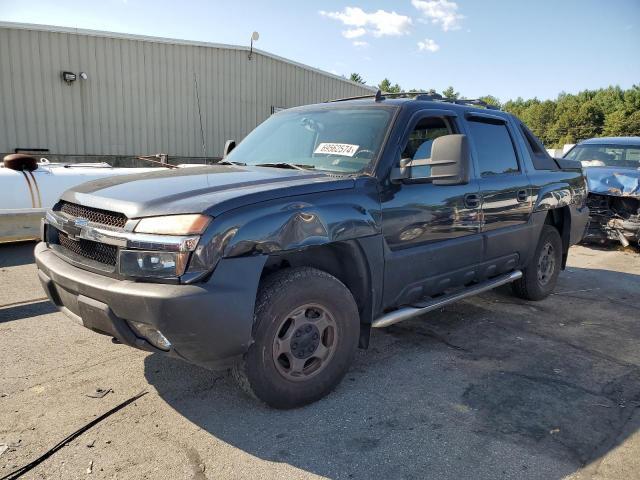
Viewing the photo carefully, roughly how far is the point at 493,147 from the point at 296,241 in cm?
250

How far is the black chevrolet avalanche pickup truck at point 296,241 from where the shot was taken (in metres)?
2.41

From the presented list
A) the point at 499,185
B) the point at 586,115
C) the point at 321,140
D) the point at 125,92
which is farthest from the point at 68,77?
the point at 586,115

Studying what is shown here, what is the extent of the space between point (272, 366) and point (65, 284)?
1.25 metres

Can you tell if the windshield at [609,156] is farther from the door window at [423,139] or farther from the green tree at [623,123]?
the green tree at [623,123]

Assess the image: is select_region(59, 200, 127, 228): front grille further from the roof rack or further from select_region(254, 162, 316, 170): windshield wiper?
the roof rack

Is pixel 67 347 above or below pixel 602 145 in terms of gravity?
below

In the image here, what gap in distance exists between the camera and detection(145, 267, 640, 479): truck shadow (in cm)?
250

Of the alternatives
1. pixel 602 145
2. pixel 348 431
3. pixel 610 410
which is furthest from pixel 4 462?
pixel 602 145

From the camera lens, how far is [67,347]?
3711 millimetres

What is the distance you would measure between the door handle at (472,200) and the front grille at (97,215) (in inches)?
98.8

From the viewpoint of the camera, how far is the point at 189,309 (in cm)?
232

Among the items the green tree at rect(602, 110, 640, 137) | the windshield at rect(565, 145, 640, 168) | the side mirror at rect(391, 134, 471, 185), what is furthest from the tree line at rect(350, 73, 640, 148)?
the side mirror at rect(391, 134, 471, 185)

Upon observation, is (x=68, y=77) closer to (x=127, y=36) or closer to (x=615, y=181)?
(x=127, y=36)

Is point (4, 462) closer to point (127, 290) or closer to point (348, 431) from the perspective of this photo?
point (127, 290)
